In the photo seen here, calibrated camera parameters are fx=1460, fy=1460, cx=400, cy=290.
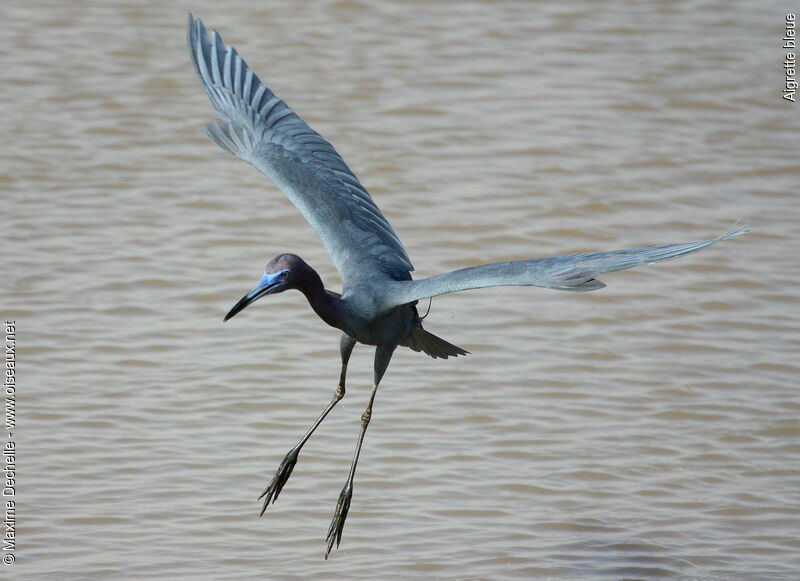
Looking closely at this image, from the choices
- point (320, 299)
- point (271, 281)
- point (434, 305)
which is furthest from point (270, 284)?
point (434, 305)

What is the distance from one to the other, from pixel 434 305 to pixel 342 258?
290 centimetres

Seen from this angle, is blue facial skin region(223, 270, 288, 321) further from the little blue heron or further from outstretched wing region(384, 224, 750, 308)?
outstretched wing region(384, 224, 750, 308)

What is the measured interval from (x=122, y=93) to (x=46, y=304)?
11.5ft

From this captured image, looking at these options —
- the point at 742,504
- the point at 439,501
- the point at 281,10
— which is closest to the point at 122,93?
the point at 281,10

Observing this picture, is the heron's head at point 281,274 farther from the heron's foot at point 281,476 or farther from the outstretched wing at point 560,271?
the heron's foot at point 281,476

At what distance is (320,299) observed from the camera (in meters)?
5.57

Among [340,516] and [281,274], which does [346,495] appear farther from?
[281,274]

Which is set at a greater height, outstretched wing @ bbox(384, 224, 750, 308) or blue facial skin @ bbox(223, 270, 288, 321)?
outstretched wing @ bbox(384, 224, 750, 308)

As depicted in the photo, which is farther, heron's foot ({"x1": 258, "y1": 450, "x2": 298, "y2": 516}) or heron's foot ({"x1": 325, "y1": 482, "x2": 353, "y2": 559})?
heron's foot ({"x1": 258, "y1": 450, "x2": 298, "y2": 516})

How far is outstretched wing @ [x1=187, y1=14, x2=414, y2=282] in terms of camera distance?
6070 millimetres

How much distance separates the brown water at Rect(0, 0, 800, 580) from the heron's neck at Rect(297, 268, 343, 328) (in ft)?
4.11

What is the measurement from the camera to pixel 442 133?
11.2m

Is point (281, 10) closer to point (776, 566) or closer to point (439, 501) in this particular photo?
point (439, 501)

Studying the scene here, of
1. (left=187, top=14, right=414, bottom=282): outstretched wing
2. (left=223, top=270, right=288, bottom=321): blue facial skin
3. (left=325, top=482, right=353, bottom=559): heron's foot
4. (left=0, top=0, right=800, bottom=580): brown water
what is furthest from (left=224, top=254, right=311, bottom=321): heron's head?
(left=0, top=0, right=800, bottom=580): brown water
